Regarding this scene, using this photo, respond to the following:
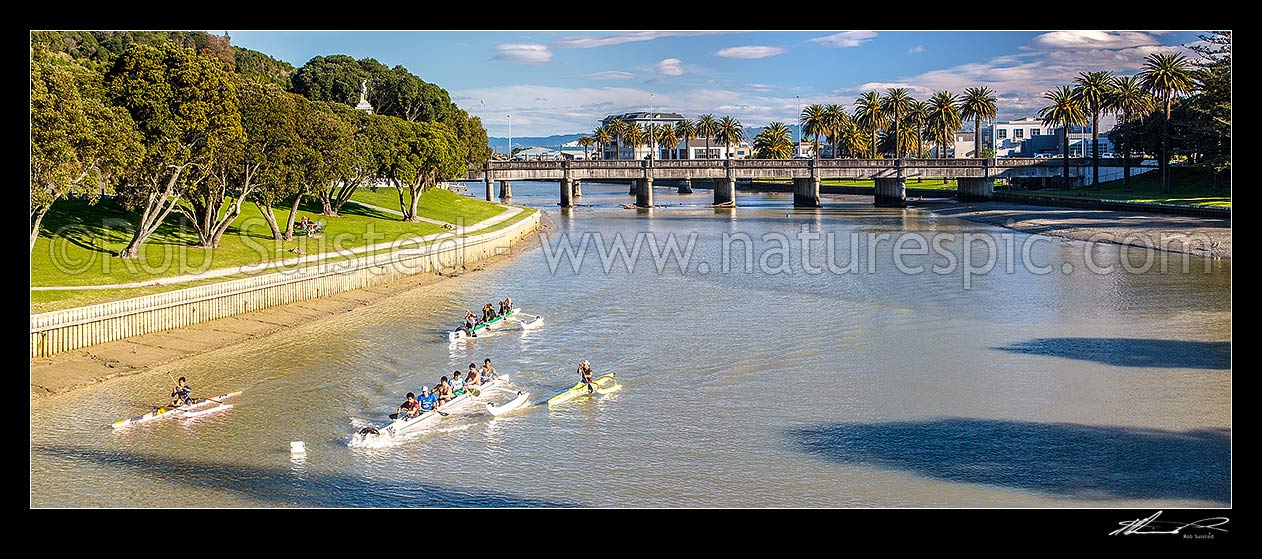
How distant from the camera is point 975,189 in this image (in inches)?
6122

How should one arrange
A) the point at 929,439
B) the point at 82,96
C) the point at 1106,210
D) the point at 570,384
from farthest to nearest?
the point at 1106,210, the point at 82,96, the point at 570,384, the point at 929,439

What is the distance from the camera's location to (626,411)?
1458 inches

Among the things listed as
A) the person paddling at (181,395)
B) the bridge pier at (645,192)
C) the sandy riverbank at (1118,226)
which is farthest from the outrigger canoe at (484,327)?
the bridge pier at (645,192)

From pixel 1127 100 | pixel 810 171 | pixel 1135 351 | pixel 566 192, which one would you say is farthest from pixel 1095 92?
pixel 1135 351

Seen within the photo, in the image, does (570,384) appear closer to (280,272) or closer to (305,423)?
(305,423)

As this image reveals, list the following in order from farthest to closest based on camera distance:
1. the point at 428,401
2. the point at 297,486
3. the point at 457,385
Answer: the point at 457,385 < the point at 428,401 < the point at 297,486

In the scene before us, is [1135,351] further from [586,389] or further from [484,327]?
[484,327]

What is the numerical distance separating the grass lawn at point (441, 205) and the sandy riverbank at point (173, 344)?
4570 cm

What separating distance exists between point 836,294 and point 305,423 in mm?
36511

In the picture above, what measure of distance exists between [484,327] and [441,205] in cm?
7150

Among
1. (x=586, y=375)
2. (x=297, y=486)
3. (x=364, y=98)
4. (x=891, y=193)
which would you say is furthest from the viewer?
(x=891, y=193)
